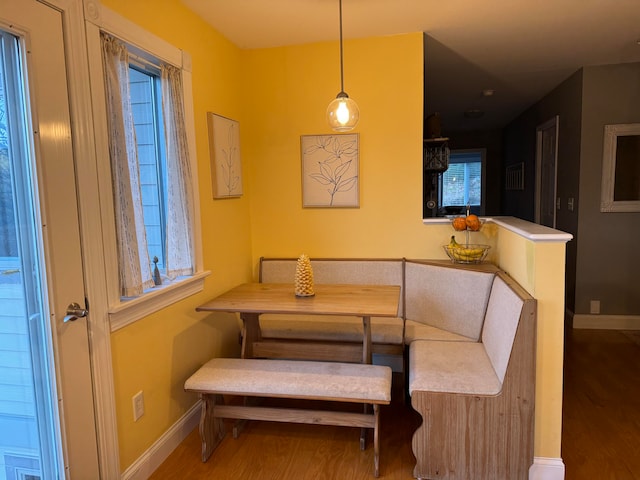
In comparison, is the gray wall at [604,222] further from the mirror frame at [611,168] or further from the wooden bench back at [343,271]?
the wooden bench back at [343,271]

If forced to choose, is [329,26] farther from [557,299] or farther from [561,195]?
[561,195]

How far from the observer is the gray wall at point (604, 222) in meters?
3.79

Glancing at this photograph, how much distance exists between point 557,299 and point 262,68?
250 cm

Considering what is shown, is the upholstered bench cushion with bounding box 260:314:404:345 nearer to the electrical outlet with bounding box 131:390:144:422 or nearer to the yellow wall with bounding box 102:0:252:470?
the yellow wall with bounding box 102:0:252:470

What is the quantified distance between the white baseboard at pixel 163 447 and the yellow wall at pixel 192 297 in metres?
0.03

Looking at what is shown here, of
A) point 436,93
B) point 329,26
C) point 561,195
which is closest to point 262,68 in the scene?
point 329,26

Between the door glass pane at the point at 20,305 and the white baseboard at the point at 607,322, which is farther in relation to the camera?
the white baseboard at the point at 607,322

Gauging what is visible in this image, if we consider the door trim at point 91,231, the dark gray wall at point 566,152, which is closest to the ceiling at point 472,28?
the dark gray wall at point 566,152

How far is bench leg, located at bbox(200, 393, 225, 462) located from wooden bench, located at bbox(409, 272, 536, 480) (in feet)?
3.42

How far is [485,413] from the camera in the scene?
195 centimetres

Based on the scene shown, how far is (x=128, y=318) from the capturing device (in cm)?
194

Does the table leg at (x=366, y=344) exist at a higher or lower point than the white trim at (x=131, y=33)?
lower

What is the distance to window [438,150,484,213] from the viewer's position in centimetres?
762

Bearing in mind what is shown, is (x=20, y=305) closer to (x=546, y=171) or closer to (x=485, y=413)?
(x=485, y=413)
